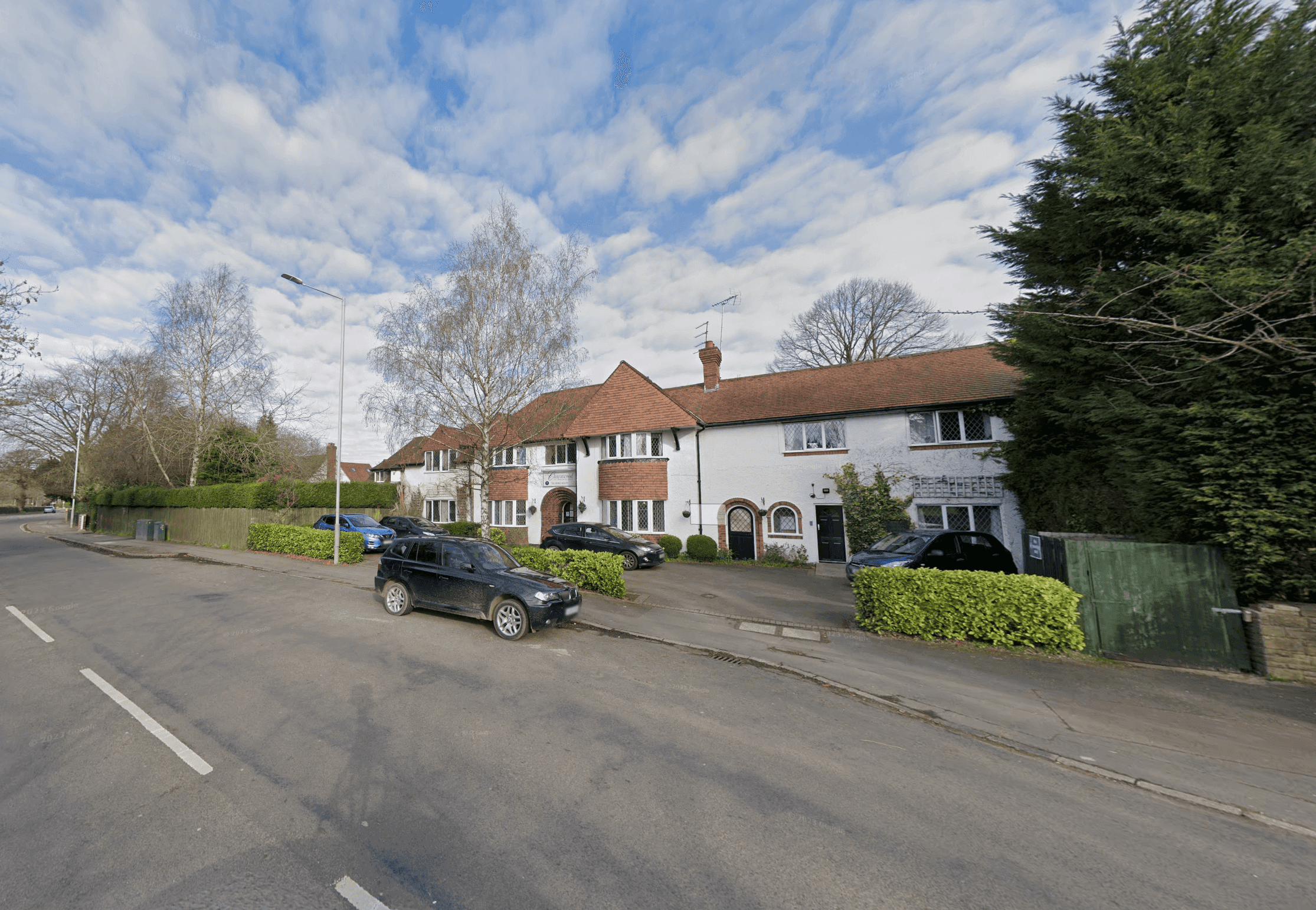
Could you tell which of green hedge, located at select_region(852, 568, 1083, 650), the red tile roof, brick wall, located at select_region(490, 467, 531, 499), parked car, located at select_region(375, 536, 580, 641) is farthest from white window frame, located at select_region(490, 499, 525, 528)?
green hedge, located at select_region(852, 568, 1083, 650)

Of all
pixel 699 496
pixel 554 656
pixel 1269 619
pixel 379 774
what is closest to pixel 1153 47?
pixel 1269 619

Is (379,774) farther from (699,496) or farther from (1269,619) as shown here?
(699,496)

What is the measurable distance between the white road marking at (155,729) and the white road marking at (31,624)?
3.09 m

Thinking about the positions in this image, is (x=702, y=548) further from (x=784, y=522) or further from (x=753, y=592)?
(x=753, y=592)

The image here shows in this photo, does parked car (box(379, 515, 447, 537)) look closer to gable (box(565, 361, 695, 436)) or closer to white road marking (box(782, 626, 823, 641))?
gable (box(565, 361, 695, 436))

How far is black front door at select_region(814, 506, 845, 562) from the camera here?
18531 millimetres

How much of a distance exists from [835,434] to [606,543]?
9.83m

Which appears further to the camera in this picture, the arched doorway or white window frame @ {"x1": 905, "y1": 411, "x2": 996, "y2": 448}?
the arched doorway

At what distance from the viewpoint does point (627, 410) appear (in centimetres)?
2223

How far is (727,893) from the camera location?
9.84 feet

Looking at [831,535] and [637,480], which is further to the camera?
[637,480]

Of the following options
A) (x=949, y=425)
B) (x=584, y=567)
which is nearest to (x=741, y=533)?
(x=949, y=425)

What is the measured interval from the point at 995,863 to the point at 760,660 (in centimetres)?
436

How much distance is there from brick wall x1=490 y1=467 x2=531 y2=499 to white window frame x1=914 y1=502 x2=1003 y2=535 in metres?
18.1
